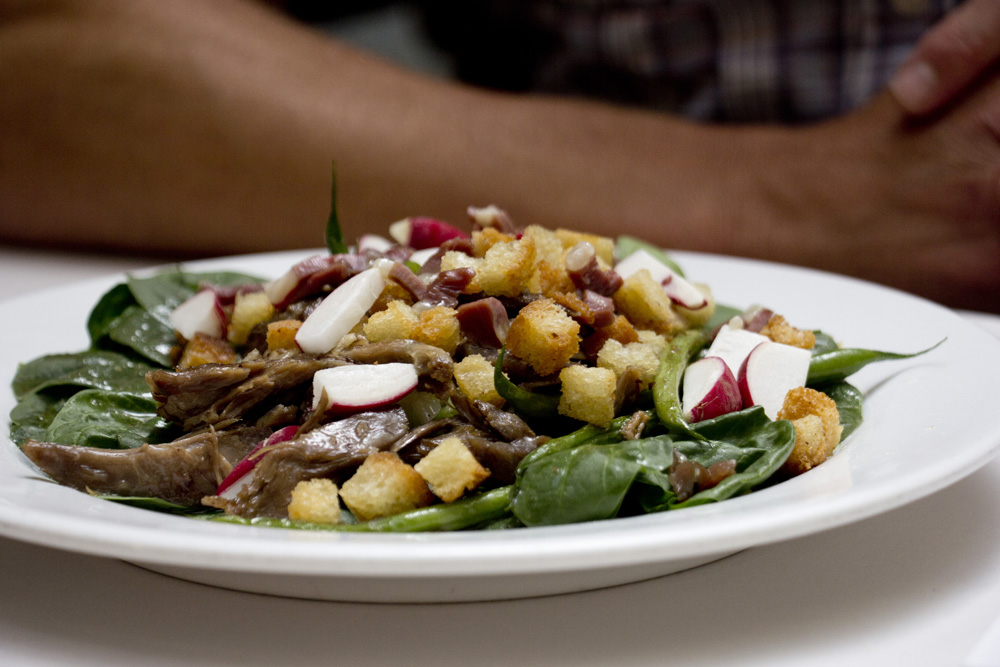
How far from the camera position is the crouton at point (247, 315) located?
2236 mm

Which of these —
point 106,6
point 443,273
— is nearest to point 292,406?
point 443,273

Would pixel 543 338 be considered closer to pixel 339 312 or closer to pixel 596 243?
pixel 339 312

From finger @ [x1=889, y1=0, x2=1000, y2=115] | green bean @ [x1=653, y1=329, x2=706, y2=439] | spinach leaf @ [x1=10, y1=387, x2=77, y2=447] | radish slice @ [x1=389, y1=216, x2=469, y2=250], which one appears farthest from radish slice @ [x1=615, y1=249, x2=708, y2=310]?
finger @ [x1=889, y1=0, x2=1000, y2=115]

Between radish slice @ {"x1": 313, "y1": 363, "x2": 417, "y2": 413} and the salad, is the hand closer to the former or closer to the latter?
the salad

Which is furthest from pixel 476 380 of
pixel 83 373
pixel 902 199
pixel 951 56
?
pixel 902 199

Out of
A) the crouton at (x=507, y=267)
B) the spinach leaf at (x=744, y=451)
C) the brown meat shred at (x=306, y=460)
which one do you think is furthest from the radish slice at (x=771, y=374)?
the brown meat shred at (x=306, y=460)

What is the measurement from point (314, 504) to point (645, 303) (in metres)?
0.98

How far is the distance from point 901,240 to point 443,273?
3167 millimetres

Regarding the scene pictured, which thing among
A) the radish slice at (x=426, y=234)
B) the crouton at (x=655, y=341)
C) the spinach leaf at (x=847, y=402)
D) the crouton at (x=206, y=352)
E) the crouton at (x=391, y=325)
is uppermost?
the radish slice at (x=426, y=234)

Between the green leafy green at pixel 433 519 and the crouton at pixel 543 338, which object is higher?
the crouton at pixel 543 338

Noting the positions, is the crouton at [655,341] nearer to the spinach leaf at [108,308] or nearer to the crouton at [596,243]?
the crouton at [596,243]

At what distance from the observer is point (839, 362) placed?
2.12 meters

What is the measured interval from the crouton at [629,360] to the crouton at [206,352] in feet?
2.96

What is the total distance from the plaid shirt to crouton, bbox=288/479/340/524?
4.03m
